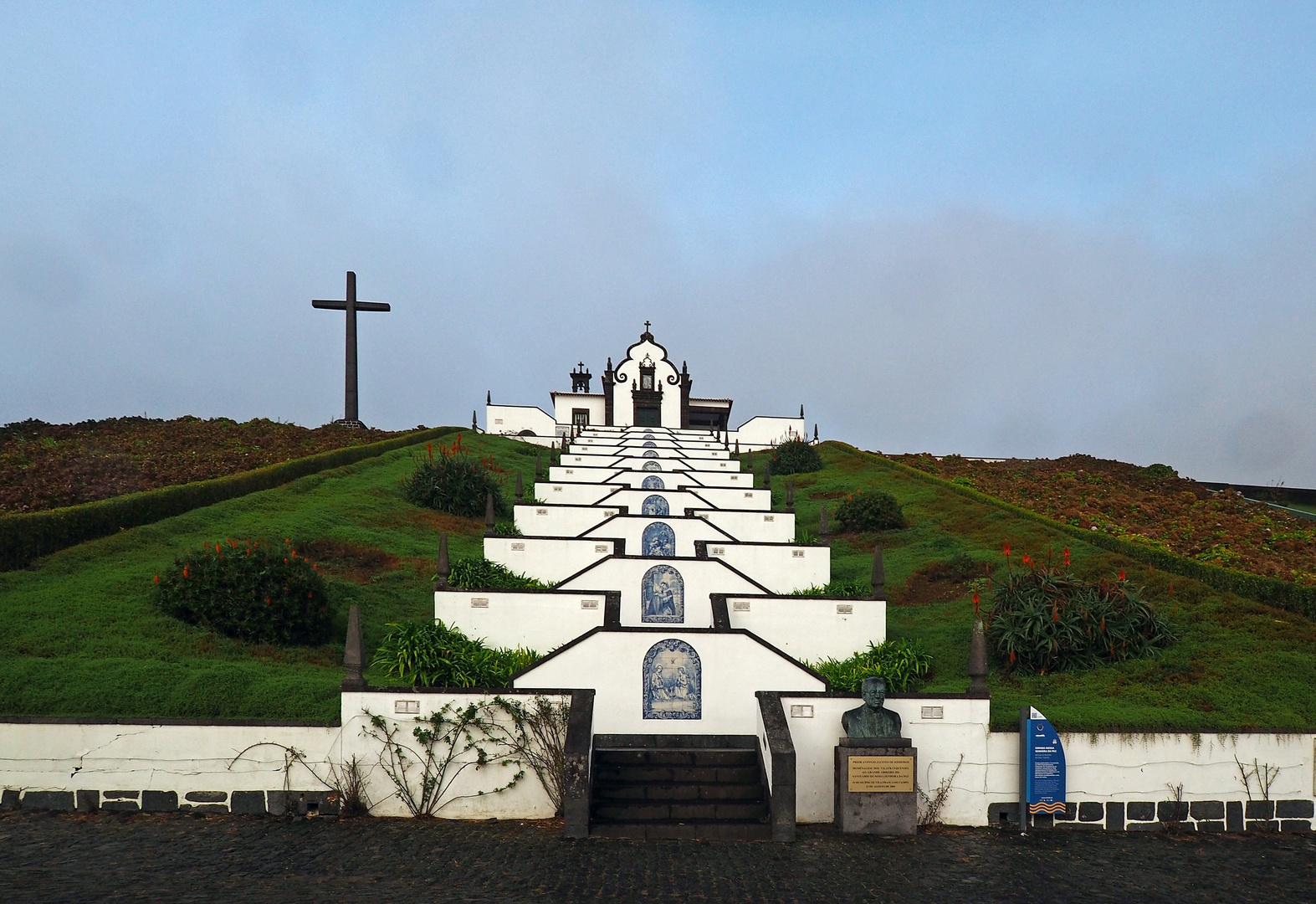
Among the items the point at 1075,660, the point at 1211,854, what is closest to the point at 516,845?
the point at 1211,854

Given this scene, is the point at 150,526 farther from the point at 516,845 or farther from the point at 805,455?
the point at 805,455

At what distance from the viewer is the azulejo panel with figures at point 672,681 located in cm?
1317

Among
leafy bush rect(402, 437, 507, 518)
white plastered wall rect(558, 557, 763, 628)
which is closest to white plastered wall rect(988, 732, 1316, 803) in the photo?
white plastered wall rect(558, 557, 763, 628)

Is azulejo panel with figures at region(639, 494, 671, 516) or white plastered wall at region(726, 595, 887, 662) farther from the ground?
azulejo panel with figures at region(639, 494, 671, 516)

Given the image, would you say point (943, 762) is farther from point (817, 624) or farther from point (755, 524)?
point (755, 524)

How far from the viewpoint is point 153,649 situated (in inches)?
547

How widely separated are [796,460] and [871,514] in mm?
14007

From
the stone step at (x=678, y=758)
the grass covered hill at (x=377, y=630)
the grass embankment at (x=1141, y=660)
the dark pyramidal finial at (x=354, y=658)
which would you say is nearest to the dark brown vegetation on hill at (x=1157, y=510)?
the grass embankment at (x=1141, y=660)

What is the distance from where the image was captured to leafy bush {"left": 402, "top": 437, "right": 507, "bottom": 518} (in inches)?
1104

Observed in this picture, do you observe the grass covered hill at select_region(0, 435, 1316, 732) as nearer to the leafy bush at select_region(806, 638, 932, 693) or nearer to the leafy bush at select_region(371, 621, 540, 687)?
the leafy bush at select_region(806, 638, 932, 693)

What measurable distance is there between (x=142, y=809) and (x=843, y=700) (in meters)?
A: 8.88

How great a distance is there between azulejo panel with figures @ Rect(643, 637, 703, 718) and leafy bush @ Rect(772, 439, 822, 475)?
92.9ft

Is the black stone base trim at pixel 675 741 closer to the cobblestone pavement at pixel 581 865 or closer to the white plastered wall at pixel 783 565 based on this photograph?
the cobblestone pavement at pixel 581 865

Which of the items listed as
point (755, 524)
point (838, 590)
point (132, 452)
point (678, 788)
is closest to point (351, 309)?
point (132, 452)
